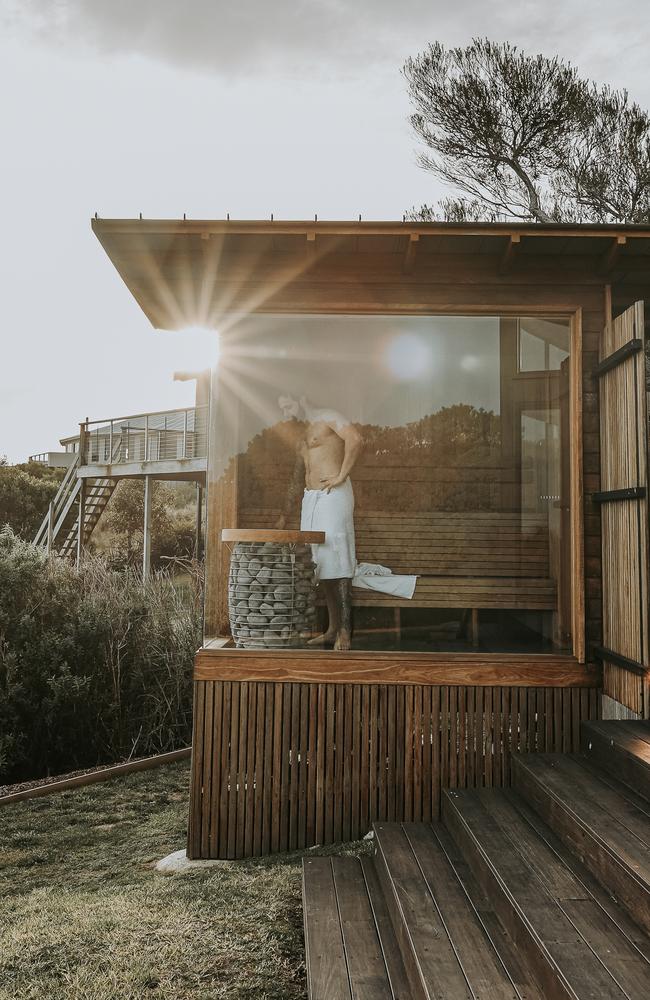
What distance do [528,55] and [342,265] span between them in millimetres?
7312

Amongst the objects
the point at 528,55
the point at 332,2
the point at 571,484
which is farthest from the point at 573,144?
the point at 571,484

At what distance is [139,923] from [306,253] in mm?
3518

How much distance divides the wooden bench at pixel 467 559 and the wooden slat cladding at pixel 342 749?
465 millimetres

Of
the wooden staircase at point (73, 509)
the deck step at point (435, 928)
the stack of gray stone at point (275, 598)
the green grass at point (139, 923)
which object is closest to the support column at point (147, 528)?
the wooden staircase at point (73, 509)

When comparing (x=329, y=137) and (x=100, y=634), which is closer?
(x=100, y=634)

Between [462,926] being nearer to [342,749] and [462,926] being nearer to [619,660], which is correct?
[342,749]

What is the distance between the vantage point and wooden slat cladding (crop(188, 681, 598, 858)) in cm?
394

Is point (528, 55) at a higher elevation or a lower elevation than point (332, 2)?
lower

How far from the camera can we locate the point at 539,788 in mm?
3326

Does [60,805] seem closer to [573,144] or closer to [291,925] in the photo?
[291,925]

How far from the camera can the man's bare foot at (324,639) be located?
404 cm

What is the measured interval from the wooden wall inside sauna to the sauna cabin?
0.01 metres

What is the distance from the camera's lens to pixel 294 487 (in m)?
4.17

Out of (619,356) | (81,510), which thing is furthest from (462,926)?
(81,510)
